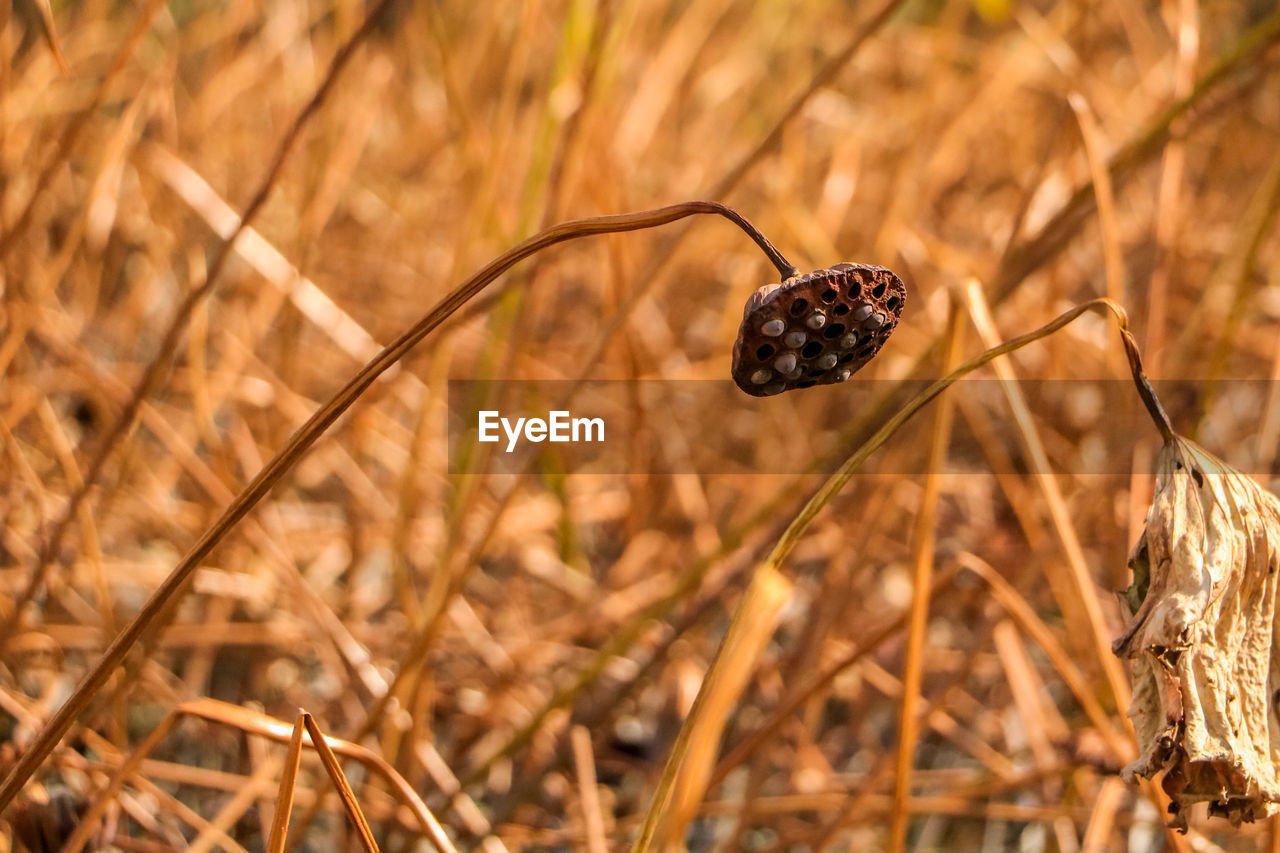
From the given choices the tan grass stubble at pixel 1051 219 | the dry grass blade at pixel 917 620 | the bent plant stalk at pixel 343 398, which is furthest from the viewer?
the tan grass stubble at pixel 1051 219

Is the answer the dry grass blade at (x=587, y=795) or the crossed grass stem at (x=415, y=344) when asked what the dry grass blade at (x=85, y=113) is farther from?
the dry grass blade at (x=587, y=795)

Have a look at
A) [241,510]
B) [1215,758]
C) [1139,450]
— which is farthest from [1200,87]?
[241,510]

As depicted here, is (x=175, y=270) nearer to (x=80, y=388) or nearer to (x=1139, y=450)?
(x=80, y=388)

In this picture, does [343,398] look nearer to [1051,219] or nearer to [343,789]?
[343,789]

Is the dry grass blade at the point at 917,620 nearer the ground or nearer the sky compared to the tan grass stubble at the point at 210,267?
nearer the ground

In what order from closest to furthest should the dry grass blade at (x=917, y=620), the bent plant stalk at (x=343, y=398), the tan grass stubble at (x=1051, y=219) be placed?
1. the bent plant stalk at (x=343, y=398)
2. the dry grass blade at (x=917, y=620)
3. the tan grass stubble at (x=1051, y=219)

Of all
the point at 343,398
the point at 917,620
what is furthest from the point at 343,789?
the point at 917,620

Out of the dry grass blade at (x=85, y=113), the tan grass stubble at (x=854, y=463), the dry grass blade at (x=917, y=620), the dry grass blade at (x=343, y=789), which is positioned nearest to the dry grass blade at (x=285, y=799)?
the dry grass blade at (x=343, y=789)
